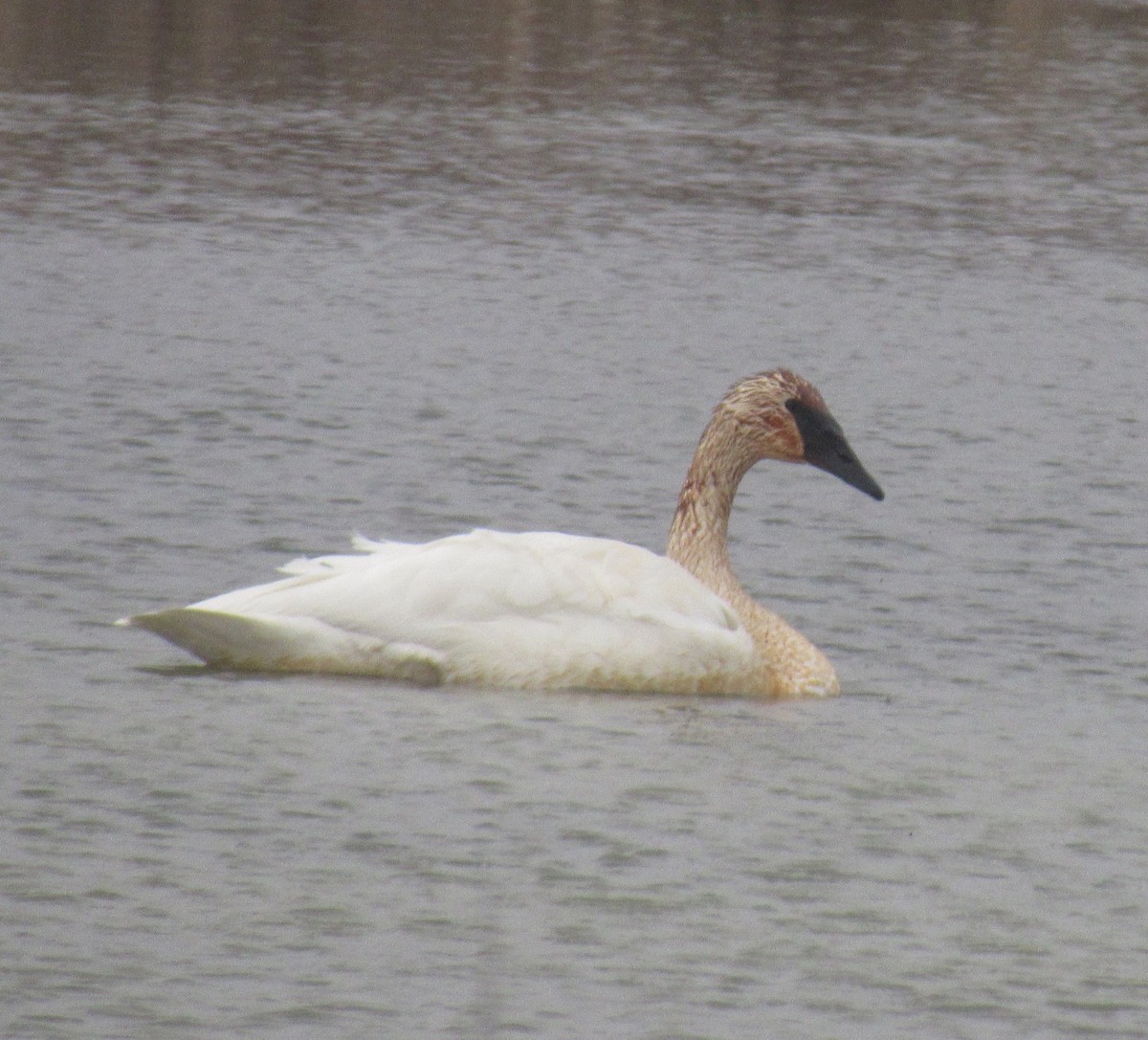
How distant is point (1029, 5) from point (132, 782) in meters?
37.4

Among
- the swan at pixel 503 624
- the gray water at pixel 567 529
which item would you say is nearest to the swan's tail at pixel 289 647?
the swan at pixel 503 624

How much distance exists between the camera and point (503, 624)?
33.0ft

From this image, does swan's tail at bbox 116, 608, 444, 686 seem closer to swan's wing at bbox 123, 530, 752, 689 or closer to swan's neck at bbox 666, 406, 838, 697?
swan's wing at bbox 123, 530, 752, 689

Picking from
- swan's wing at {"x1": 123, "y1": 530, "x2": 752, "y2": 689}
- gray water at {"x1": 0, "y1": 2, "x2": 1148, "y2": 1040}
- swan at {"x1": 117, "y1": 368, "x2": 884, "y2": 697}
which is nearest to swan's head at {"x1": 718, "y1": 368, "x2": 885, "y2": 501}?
gray water at {"x1": 0, "y1": 2, "x2": 1148, "y2": 1040}

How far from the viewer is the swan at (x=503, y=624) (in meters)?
10.0

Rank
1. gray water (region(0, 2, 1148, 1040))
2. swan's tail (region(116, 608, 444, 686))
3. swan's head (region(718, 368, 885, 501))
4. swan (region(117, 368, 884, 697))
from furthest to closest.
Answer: swan's head (region(718, 368, 885, 501))
swan (region(117, 368, 884, 697))
swan's tail (region(116, 608, 444, 686))
gray water (region(0, 2, 1148, 1040))

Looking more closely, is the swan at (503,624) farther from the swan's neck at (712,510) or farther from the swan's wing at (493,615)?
the swan's neck at (712,510)

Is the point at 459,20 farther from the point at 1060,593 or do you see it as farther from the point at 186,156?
the point at 1060,593

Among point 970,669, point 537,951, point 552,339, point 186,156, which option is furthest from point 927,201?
point 537,951

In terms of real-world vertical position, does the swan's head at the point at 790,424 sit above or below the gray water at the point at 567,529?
above

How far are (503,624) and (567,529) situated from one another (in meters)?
2.81

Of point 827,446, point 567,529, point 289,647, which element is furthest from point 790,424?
point 289,647

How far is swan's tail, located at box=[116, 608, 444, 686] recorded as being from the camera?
9852mm

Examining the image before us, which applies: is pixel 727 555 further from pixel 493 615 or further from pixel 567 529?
pixel 567 529
